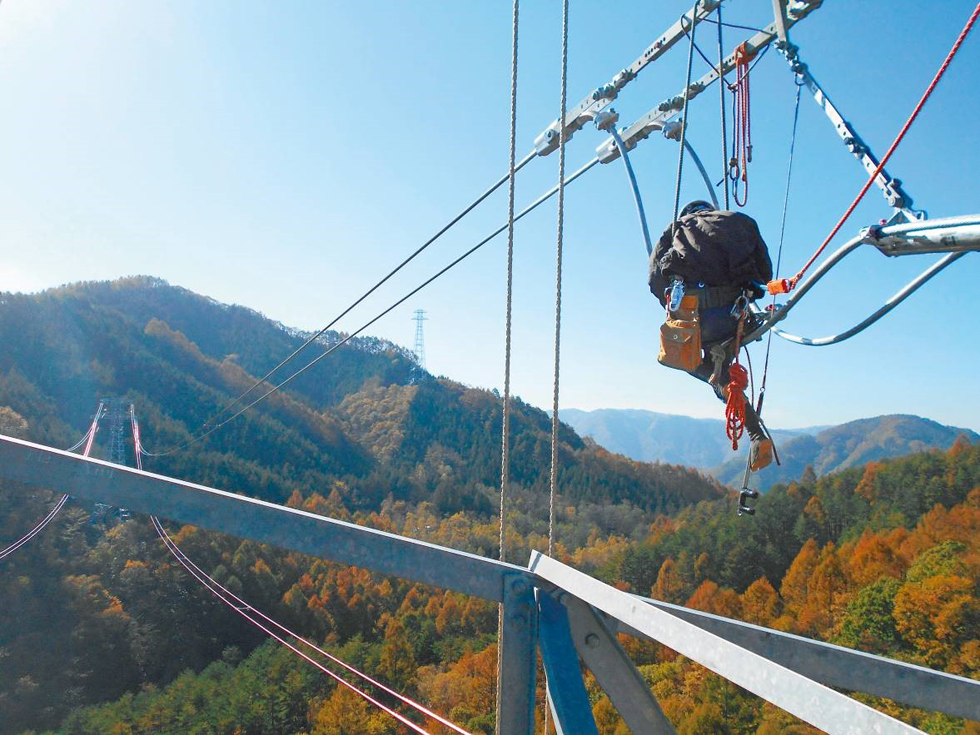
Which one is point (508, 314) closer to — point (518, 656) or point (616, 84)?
point (518, 656)

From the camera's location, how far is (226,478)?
2502 inches

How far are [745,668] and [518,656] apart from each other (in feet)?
2.24

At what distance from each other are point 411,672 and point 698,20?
152 ft

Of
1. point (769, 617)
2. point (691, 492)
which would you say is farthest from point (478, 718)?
point (691, 492)

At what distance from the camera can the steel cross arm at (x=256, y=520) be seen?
5.16 feet

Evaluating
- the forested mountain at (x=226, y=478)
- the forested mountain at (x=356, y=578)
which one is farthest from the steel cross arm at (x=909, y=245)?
the forested mountain at (x=226, y=478)

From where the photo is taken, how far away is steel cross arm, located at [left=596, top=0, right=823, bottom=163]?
3.04 meters

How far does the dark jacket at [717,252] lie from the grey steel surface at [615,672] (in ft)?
5.80

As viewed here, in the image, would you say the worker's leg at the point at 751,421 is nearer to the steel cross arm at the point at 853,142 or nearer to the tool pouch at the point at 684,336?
the tool pouch at the point at 684,336

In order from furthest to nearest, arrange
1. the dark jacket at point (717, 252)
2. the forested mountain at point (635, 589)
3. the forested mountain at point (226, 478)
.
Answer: the forested mountain at point (226, 478) < the forested mountain at point (635, 589) < the dark jacket at point (717, 252)

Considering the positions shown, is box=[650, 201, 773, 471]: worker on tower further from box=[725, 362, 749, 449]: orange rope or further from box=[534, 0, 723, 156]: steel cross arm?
box=[534, 0, 723, 156]: steel cross arm

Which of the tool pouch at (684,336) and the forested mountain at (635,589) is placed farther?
the forested mountain at (635,589)

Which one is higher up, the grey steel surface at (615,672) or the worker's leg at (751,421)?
the worker's leg at (751,421)

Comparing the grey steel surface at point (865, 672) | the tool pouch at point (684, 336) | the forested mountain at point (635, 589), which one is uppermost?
the tool pouch at point (684, 336)
